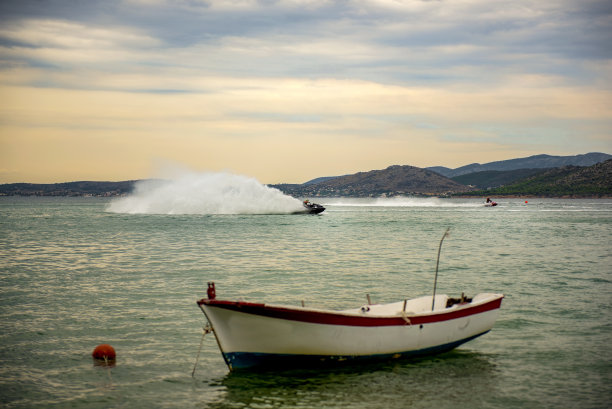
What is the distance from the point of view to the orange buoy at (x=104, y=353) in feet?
47.1

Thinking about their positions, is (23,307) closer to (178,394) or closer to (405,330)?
(178,394)

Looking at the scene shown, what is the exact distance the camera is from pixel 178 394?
12.2m

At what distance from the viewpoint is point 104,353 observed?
14344 millimetres

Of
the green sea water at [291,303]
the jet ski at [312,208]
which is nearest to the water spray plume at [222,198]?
the jet ski at [312,208]

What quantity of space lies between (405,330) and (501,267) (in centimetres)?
2164

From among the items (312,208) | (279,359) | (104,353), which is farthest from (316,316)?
(312,208)

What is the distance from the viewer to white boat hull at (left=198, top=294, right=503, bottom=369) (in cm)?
1227

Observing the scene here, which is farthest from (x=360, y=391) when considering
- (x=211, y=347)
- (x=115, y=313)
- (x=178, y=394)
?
(x=115, y=313)

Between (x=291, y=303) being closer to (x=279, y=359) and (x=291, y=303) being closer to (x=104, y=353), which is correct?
(x=104, y=353)

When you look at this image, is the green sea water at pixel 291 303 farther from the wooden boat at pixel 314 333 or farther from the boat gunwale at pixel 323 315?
the boat gunwale at pixel 323 315

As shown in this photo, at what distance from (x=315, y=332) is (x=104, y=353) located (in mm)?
5617

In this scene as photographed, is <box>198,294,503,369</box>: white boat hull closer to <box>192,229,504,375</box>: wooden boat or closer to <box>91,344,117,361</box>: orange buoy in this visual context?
<box>192,229,504,375</box>: wooden boat

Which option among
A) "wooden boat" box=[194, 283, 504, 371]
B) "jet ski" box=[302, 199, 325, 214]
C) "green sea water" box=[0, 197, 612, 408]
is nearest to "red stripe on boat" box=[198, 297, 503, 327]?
"wooden boat" box=[194, 283, 504, 371]

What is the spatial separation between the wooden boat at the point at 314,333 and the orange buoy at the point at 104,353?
11.3ft
